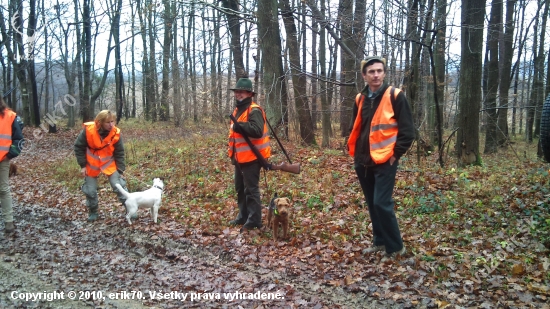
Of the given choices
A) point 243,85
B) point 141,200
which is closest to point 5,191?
point 141,200

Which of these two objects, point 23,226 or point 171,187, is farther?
point 171,187

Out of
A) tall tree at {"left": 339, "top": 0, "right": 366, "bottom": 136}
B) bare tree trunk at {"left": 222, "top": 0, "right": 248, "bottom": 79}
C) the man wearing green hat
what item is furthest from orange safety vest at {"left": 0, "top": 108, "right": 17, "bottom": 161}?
bare tree trunk at {"left": 222, "top": 0, "right": 248, "bottom": 79}

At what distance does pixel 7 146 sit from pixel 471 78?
913 centimetres

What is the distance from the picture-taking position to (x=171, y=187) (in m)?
10.0

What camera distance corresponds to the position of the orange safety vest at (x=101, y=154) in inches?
282

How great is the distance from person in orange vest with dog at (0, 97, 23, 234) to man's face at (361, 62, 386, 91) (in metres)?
5.62

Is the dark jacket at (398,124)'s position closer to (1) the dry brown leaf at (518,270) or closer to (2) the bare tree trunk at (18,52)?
(1) the dry brown leaf at (518,270)

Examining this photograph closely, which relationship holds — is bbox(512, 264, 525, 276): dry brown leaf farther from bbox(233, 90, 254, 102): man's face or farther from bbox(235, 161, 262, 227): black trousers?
bbox(233, 90, 254, 102): man's face

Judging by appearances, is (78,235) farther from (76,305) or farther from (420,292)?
(420,292)

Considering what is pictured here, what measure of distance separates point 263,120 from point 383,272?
110 inches

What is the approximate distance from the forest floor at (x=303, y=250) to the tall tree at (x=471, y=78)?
2.55 ft

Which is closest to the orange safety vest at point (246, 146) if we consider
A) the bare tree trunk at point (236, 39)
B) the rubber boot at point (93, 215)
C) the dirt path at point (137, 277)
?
the dirt path at point (137, 277)

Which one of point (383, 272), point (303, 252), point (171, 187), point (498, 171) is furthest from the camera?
point (171, 187)

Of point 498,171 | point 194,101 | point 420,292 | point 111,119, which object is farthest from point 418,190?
point 194,101
